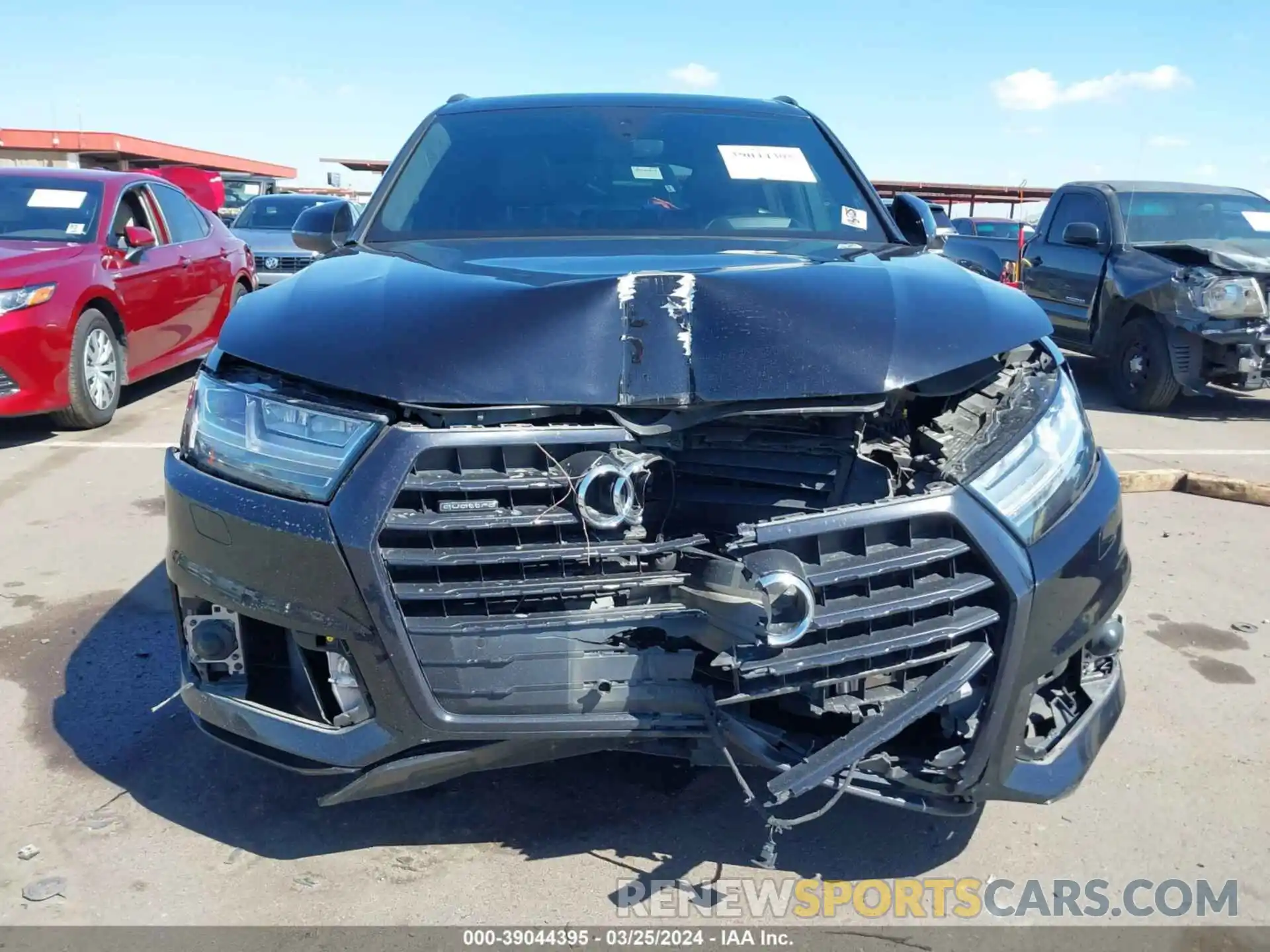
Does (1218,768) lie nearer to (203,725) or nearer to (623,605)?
(623,605)

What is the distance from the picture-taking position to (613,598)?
6.64 ft

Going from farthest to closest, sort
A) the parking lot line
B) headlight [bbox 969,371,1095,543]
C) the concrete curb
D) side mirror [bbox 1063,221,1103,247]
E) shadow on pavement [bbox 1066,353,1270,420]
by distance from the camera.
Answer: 1. side mirror [bbox 1063,221,1103,247]
2. shadow on pavement [bbox 1066,353,1270,420]
3. the parking lot line
4. the concrete curb
5. headlight [bbox 969,371,1095,543]

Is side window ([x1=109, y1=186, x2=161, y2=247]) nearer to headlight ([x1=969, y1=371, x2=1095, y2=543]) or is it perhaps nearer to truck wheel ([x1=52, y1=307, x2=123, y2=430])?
truck wheel ([x1=52, y1=307, x2=123, y2=430])

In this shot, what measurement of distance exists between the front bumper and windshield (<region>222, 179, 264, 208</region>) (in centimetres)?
2050

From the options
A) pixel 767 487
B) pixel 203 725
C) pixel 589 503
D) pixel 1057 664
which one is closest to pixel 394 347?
pixel 589 503

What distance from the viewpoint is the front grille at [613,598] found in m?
1.93

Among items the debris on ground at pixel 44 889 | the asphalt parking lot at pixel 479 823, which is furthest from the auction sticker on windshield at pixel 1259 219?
the debris on ground at pixel 44 889

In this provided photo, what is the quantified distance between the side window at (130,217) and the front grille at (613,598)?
239 inches

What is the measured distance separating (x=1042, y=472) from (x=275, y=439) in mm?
1566

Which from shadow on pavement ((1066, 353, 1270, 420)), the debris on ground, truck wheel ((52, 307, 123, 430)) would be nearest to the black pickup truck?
shadow on pavement ((1066, 353, 1270, 420))

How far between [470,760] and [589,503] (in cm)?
59

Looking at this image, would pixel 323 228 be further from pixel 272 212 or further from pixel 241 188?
pixel 241 188

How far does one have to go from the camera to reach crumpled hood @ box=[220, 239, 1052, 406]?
1.98 meters

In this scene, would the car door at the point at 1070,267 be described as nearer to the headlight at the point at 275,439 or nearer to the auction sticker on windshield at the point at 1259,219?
the auction sticker on windshield at the point at 1259,219
